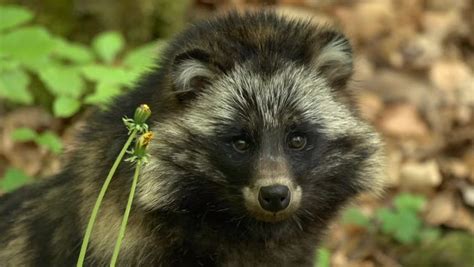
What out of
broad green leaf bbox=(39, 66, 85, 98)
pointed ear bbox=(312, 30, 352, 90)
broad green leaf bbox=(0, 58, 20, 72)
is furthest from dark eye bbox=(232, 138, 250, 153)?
broad green leaf bbox=(0, 58, 20, 72)

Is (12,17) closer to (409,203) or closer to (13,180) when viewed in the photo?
(13,180)

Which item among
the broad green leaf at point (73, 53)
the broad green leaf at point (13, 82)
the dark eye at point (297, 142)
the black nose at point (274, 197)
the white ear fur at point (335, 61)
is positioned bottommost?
the broad green leaf at point (13, 82)

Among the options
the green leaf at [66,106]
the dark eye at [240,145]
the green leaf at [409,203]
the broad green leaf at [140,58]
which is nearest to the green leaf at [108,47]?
the broad green leaf at [140,58]

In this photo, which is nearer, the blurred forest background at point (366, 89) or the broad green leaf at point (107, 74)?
the broad green leaf at point (107, 74)

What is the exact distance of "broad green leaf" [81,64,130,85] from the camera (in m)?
6.01

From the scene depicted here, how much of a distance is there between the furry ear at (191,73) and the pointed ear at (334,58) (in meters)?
0.54

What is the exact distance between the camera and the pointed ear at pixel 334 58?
4965 mm

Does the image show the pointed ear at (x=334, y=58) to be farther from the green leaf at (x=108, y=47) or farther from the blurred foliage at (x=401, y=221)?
A: the blurred foliage at (x=401, y=221)

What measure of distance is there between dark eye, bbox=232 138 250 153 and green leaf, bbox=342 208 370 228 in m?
3.08

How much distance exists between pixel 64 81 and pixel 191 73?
1.79 metres

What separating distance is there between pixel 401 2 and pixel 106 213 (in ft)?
21.3

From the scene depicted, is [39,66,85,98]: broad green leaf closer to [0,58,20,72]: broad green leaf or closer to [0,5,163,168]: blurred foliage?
[0,5,163,168]: blurred foliage

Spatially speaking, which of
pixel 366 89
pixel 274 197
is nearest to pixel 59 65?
pixel 274 197

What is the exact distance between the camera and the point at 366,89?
937 centimetres
